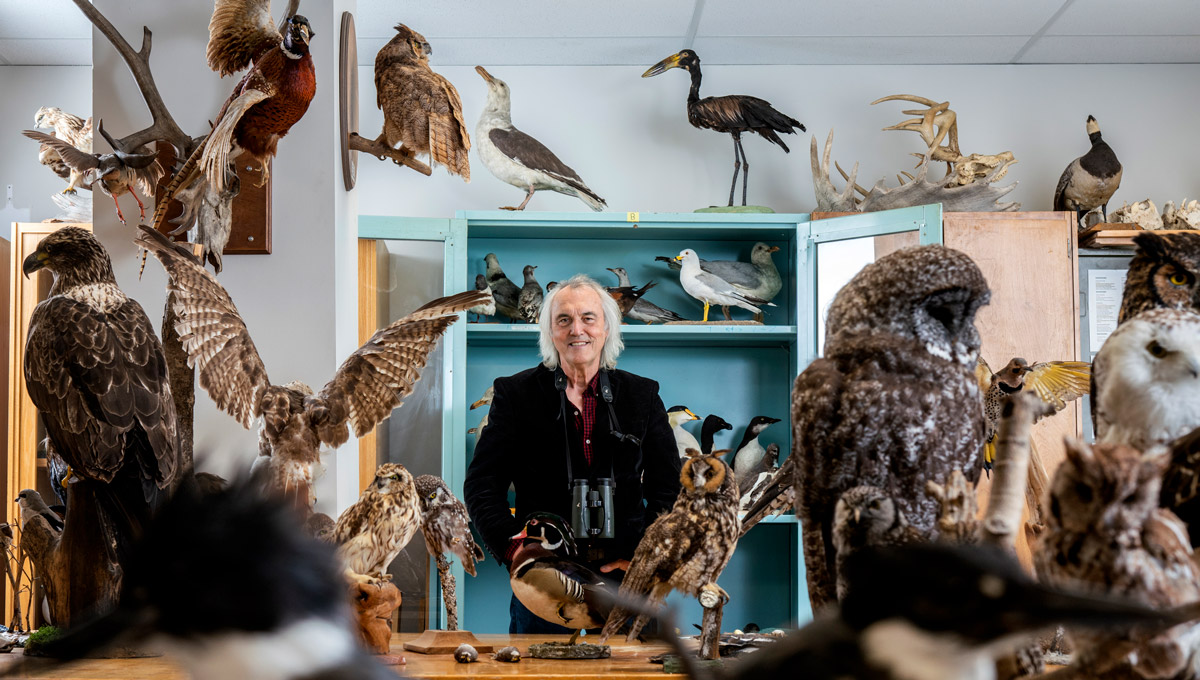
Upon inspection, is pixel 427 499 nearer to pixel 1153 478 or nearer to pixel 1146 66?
pixel 1153 478

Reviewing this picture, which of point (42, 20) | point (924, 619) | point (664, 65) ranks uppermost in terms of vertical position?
point (42, 20)

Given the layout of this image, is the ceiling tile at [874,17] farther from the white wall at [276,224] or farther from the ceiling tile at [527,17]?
the white wall at [276,224]

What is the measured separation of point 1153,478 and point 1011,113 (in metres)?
4.09

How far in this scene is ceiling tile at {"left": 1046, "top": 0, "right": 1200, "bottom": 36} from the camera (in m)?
3.50

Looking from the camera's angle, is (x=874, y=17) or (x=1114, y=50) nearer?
(x=874, y=17)

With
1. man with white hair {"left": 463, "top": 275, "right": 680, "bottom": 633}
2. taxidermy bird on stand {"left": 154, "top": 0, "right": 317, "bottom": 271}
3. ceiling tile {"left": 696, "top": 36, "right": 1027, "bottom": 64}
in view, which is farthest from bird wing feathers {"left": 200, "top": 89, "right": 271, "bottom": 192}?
ceiling tile {"left": 696, "top": 36, "right": 1027, "bottom": 64}

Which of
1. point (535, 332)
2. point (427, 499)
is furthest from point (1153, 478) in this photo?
point (535, 332)

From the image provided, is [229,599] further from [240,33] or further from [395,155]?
[395,155]

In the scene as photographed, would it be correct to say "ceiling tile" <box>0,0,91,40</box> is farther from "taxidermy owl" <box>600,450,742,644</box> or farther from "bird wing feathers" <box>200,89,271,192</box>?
"taxidermy owl" <box>600,450,742,644</box>

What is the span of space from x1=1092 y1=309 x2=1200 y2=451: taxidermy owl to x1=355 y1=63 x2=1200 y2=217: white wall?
347cm

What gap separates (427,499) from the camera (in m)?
1.84

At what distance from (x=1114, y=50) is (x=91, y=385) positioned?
14.1ft

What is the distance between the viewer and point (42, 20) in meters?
3.52

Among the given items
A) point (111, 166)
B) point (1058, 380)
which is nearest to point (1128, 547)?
point (1058, 380)
